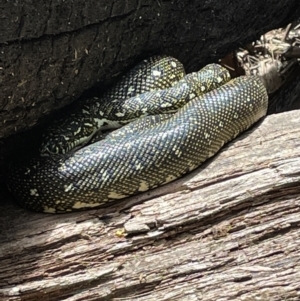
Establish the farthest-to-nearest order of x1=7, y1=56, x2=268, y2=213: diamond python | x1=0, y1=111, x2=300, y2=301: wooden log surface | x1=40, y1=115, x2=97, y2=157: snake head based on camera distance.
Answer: x1=40, y1=115, x2=97, y2=157: snake head → x1=7, y1=56, x2=268, y2=213: diamond python → x1=0, y1=111, x2=300, y2=301: wooden log surface

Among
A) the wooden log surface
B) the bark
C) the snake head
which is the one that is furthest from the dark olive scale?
the wooden log surface

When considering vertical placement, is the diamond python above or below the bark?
below

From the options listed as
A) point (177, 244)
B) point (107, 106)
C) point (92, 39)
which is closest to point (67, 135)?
point (107, 106)

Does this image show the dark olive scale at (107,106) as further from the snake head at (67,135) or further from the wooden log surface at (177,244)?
the wooden log surface at (177,244)

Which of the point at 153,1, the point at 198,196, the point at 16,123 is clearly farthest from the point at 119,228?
the point at 153,1

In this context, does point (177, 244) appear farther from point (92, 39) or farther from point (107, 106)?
point (92, 39)

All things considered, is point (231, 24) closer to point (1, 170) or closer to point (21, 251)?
point (1, 170)

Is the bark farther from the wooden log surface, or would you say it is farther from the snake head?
the wooden log surface
